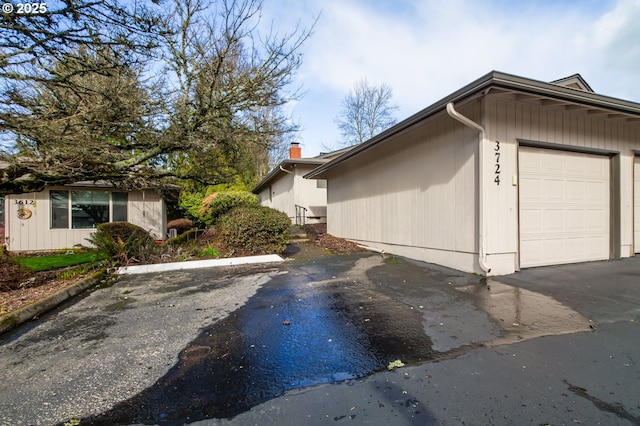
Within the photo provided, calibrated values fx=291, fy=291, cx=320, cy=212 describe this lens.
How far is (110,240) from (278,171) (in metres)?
9.11

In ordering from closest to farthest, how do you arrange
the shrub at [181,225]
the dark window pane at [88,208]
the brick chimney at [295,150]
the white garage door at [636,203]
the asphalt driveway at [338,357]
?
the asphalt driveway at [338,357] → the white garage door at [636,203] → the dark window pane at [88,208] → the brick chimney at [295,150] → the shrub at [181,225]

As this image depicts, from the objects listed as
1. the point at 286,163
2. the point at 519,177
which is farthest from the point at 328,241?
the point at 519,177

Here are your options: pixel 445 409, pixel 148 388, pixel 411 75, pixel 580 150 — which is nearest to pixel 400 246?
pixel 580 150

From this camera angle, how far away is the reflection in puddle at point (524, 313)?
9.80 feet

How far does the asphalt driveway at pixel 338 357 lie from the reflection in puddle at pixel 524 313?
25 mm

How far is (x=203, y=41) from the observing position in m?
7.45

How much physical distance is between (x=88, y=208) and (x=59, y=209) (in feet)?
3.02

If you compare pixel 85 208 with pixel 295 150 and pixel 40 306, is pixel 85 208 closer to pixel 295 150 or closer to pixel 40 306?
pixel 40 306

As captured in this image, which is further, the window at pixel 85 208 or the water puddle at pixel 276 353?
the window at pixel 85 208

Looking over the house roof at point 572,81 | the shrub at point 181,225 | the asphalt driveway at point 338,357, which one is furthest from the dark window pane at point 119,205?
the house roof at point 572,81

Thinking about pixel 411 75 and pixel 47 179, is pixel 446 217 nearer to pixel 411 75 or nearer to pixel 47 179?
pixel 47 179

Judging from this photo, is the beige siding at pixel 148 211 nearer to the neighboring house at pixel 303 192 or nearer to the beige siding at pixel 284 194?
the neighboring house at pixel 303 192

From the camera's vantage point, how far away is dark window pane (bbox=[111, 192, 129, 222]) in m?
11.9

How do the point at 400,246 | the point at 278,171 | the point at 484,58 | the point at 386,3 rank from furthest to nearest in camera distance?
Answer: the point at 278,171 < the point at 484,58 < the point at 386,3 < the point at 400,246
